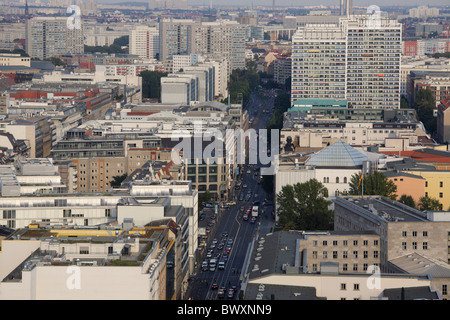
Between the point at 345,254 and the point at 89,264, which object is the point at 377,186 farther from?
the point at 89,264

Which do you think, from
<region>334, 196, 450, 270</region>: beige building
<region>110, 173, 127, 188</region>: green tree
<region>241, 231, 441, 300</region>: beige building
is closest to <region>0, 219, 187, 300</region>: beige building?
<region>241, 231, 441, 300</region>: beige building

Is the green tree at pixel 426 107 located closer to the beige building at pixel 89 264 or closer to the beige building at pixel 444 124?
the beige building at pixel 444 124

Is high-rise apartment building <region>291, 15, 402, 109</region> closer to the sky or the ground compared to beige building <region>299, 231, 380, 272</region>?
closer to the sky

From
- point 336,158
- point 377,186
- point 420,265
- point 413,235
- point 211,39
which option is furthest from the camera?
point 211,39

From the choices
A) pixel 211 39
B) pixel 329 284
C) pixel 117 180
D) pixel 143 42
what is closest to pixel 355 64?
pixel 117 180

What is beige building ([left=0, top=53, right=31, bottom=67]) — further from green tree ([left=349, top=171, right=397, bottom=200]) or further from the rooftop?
the rooftop

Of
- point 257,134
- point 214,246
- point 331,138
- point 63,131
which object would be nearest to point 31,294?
point 214,246

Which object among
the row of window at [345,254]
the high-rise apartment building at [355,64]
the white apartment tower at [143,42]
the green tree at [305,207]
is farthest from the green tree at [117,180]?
the white apartment tower at [143,42]
